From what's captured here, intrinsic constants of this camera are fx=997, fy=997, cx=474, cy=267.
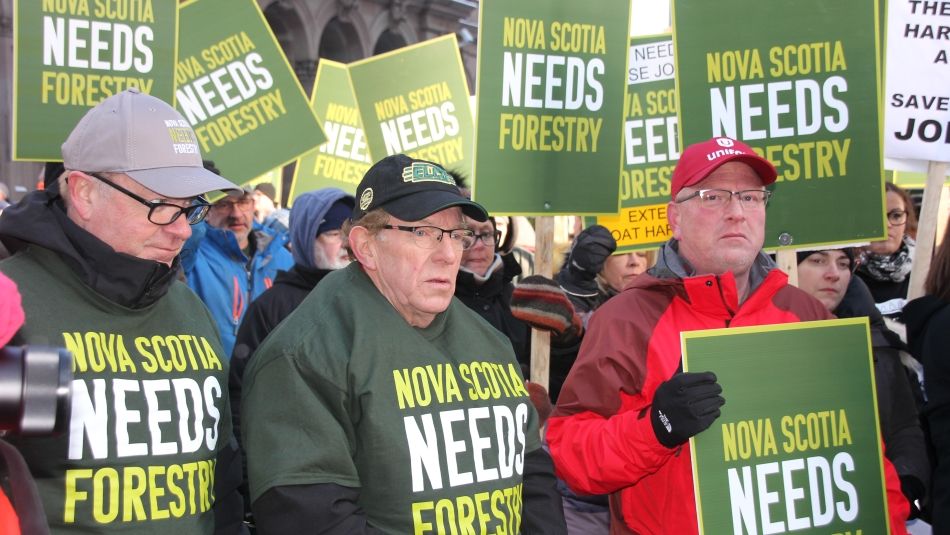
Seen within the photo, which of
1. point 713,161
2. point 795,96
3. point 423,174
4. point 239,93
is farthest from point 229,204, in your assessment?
point 713,161

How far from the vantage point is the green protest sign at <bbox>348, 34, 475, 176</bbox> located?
7.54 m

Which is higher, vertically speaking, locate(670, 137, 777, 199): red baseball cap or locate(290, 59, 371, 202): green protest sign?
locate(290, 59, 371, 202): green protest sign

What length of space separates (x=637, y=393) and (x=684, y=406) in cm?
35

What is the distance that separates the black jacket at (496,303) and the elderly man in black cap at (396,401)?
1884 mm

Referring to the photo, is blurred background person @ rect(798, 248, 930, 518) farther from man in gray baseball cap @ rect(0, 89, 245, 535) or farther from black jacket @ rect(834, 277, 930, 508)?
man in gray baseball cap @ rect(0, 89, 245, 535)

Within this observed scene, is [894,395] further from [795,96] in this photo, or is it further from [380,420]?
[380,420]

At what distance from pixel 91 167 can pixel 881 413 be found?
2776 mm

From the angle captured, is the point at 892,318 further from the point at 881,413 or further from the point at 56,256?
the point at 56,256

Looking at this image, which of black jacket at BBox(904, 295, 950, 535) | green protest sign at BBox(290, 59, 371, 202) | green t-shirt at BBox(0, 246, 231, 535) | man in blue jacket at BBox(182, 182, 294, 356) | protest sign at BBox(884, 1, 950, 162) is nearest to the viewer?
green t-shirt at BBox(0, 246, 231, 535)

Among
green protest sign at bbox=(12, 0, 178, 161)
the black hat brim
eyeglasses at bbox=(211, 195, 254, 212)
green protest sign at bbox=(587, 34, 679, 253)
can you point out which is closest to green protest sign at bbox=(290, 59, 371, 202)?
eyeglasses at bbox=(211, 195, 254, 212)

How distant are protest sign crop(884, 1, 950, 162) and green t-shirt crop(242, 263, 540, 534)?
3.04m

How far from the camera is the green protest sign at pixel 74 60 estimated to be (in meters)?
4.50

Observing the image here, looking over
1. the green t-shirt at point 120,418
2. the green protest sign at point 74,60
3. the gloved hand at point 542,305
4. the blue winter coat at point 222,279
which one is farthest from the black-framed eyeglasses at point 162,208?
the blue winter coat at point 222,279

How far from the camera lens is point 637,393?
10.0 feet
